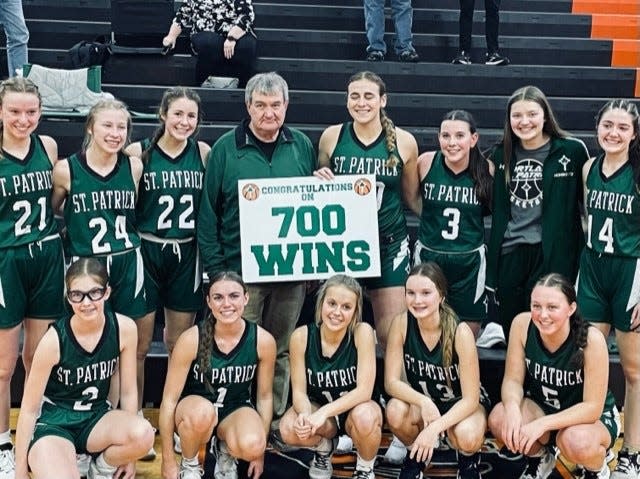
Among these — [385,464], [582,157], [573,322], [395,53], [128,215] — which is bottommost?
[385,464]

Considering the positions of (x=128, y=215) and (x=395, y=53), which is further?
(x=395, y=53)

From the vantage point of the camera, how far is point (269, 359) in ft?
12.7

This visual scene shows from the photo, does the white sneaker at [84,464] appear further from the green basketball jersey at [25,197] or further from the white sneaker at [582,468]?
the white sneaker at [582,468]

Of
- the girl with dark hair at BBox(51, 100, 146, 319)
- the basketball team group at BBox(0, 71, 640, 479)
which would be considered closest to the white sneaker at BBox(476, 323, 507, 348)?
the basketball team group at BBox(0, 71, 640, 479)

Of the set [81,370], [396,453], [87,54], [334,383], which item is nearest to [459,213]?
[334,383]

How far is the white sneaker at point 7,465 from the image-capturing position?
3811mm

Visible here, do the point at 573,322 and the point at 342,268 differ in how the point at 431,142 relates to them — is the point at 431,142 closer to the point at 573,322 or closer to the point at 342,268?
the point at 342,268

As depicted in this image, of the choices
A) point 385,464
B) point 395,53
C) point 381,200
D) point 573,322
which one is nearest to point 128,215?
point 381,200

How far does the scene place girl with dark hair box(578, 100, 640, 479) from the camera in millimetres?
3891

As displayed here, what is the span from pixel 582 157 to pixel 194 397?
188 centimetres

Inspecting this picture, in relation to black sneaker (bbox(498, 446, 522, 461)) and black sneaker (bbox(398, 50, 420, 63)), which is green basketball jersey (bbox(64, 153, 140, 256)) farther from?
black sneaker (bbox(398, 50, 420, 63))

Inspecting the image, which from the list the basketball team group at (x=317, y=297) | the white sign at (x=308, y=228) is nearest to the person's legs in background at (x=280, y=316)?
the basketball team group at (x=317, y=297)

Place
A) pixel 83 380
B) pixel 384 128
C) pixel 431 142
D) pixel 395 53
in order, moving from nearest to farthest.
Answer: pixel 83 380
pixel 384 128
pixel 431 142
pixel 395 53

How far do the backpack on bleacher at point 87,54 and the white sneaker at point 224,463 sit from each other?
348 centimetres
